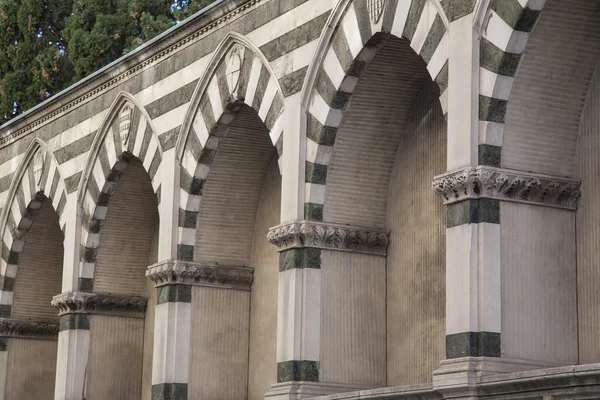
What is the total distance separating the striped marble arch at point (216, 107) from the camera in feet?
42.9

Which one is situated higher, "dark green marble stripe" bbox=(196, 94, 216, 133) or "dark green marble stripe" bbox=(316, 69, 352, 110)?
"dark green marble stripe" bbox=(196, 94, 216, 133)

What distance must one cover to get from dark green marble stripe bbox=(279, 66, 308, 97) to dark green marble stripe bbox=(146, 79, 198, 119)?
5.49ft

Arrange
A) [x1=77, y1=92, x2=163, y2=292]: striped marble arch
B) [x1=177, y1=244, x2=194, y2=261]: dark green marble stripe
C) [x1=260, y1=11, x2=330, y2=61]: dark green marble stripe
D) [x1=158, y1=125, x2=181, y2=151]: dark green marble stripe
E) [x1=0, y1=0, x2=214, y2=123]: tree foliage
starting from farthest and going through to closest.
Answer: [x1=0, y1=0, x2=214, y2=123]: tree foliage
[x1=77, y1=92, x2=163, y2=292]: striped marble arch
[x1=158, y1=125, x2=181, y2=151]: dark green marble stripe
[x1=177, y1=244, x2=194, y2=261]: dark green marble stripe
[x1=260, y1=11, x2=330, y2=61]: dark green marble stripe

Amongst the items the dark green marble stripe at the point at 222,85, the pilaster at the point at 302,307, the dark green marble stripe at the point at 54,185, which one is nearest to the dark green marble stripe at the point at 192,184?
the dark green marble stripe at the point at 222,85

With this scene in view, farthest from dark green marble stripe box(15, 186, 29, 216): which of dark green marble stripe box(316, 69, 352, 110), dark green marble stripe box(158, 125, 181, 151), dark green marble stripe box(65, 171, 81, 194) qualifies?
dark green marble stripe box(316, 69, 352, 110)

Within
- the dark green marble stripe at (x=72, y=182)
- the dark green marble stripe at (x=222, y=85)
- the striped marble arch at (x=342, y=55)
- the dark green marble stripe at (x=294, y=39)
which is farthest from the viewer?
the dark green marble stripe at (x=72, y=182)

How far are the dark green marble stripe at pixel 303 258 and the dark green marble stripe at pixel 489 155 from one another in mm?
2400

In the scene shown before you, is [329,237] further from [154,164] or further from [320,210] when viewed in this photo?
[154,164]

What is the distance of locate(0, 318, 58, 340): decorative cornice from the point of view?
17.8 m

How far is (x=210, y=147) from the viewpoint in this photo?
13.9m

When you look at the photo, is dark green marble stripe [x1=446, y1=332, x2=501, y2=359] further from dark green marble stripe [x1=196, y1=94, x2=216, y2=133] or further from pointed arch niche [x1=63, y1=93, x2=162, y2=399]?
pointed arch niche [x1=63, y1=93, x2=162, y2=399]

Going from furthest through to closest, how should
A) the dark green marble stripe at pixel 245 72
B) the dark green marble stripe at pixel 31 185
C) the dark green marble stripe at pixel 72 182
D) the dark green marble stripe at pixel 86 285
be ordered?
the dark green marble stripe at pixel 31 185 → the dark green marble stripe at pixel 72 182 → the dark green marble stripe at pixel 86 285 → the dark green marble stripe at pixel 245 72

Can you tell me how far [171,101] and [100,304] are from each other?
2642 millimetres

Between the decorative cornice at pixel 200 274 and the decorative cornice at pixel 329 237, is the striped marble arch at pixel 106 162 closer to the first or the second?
the decorative cornice at pixel 200 274
